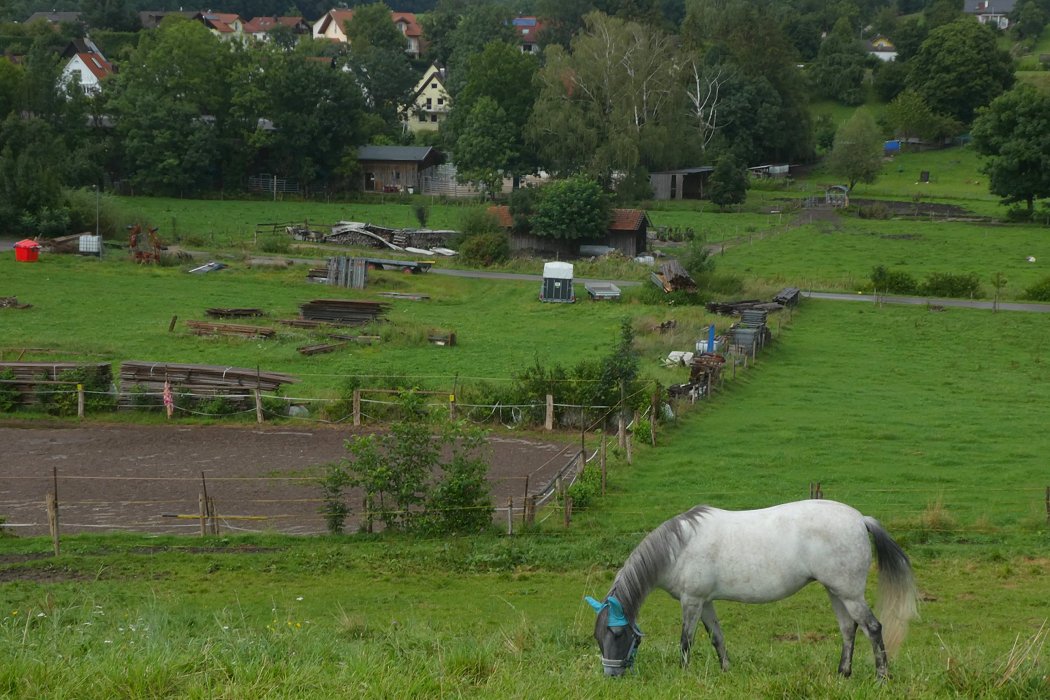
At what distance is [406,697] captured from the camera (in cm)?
785

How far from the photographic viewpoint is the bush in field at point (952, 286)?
151ft

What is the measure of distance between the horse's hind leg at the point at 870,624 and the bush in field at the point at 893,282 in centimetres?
3835

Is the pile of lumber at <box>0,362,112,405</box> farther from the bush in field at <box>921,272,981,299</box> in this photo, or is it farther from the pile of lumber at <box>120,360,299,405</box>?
the bush in field at <box>921,272,981,299</box>

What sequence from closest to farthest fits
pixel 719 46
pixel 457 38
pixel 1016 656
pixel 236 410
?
1. pixel 1016 656
2. pixel 236 410
3. pixel 719 46
4. pixel 457 38

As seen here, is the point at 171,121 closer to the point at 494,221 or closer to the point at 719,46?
the point at 494,221

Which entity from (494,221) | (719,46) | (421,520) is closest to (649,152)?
(494,221)

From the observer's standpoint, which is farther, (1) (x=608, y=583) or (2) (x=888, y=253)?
(2) (x=888, y=253)

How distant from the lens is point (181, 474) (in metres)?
22.6

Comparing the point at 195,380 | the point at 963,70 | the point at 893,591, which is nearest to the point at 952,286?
the point at 195,380

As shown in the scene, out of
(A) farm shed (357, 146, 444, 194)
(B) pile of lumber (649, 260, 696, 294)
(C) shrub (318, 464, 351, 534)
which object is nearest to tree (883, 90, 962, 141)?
(A) farm shed (357, 146, 444, 194)

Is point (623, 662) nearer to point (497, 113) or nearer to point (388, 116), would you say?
point (497, 113)

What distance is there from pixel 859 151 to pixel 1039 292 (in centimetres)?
3489

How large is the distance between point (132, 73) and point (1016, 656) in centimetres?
7705

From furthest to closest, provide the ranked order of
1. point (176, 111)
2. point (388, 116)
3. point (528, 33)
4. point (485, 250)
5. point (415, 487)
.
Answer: point (528, 33) < point (388, 116) < point (176, 111) < point (485, 250) < point (415, 487)
